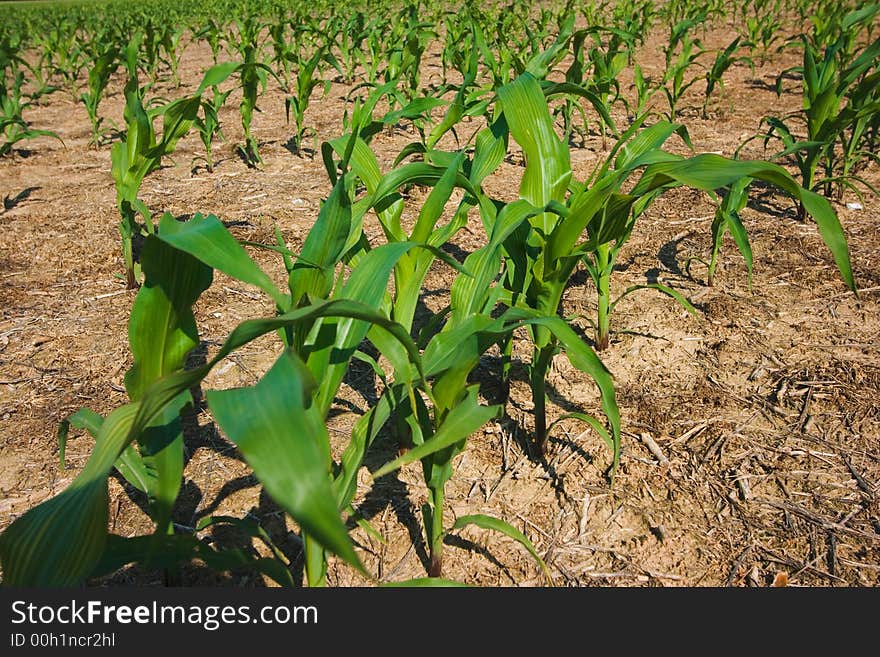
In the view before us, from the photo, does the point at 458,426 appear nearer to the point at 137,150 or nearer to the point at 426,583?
the point at 426,583

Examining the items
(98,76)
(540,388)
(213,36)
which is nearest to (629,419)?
(540,388)

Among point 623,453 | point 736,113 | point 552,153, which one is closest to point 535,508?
point 623,453

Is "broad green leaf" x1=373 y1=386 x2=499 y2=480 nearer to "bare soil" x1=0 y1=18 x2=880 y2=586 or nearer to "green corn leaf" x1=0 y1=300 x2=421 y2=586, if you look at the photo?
"green corn leaf" x1=0 y1=300 x2=421 y2=586

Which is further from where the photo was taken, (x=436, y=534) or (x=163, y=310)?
(x=436, y=534)

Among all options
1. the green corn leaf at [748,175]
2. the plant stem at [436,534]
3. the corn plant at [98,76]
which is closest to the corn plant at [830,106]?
the green corn leaf at [748,175]

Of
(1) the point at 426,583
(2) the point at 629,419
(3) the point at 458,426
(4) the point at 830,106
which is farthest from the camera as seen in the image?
(4) the point at 830,106

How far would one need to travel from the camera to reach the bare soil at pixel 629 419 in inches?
58.2

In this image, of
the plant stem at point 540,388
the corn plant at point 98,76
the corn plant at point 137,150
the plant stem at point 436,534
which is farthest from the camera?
the corn plant at point 98,76

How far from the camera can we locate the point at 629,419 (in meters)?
1.85

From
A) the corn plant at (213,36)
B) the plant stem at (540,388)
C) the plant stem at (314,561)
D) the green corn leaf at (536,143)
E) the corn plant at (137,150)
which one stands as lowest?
the plant stem at (314,561)

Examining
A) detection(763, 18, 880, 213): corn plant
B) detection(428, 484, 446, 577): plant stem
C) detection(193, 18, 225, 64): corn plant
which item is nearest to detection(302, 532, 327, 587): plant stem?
detection(428, 484, 446, 577): plant stem

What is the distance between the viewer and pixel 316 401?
116 centimetres

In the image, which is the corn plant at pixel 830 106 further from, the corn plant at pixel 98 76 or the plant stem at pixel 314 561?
the corn plant at pixel 98 76

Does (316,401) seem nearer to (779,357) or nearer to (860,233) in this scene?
(779,357)
